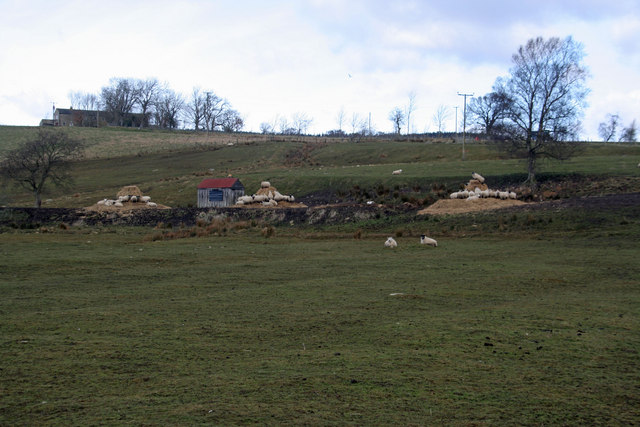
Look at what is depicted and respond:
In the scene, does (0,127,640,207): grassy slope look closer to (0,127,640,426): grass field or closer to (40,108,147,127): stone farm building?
(0,127,640,426): grass field

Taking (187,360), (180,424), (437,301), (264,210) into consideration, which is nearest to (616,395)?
(180,424)

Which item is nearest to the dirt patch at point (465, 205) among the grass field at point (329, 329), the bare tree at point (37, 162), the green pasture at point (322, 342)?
the grass field at point (329, 329)

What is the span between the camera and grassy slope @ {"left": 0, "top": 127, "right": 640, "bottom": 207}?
64250 millimetres

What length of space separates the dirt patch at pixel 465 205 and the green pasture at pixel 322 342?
16.8 m

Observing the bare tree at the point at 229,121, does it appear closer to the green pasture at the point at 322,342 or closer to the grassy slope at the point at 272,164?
the grassy slope at the point at 272,164

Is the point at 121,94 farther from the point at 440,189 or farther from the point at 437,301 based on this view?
the point at 437,301

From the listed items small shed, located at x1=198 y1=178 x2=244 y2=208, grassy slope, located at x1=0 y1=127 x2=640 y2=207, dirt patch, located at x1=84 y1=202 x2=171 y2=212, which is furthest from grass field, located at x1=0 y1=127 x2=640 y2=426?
grassy slope, located at x1=0 y1=127 x2=640 y2=207

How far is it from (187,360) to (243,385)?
1.91 metres

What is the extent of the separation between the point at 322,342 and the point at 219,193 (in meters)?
50.2

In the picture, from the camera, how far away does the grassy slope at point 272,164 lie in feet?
211

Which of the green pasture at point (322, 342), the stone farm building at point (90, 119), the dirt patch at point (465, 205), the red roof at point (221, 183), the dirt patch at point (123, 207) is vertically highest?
the stone farm building at point (90, 119)

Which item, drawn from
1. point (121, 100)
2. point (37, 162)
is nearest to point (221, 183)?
point (37, 162)

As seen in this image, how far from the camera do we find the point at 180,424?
7863mm

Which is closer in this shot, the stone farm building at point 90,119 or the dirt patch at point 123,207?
the dirt patch at point 123,207
